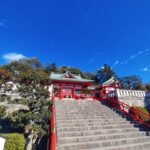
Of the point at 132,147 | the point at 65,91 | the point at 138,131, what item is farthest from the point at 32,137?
the point at 65,91

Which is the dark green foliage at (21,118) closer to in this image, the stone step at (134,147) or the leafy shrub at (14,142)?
the leafy shrub at (14,142)

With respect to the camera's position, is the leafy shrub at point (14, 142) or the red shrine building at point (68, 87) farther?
the red shrine building at point (68, 87)

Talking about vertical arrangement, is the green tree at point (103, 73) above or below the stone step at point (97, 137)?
above

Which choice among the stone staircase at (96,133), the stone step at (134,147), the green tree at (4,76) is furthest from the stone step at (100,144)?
the green tree at (4,76)

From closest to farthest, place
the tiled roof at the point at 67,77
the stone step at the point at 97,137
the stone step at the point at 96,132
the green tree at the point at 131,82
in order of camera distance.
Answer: the stone step at the point at 97,137 < the stone step at the point at 96,132 < the tiled roof at the point at 67,77 < the green tree at the point at 131,82

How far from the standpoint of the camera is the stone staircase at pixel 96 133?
257 inches

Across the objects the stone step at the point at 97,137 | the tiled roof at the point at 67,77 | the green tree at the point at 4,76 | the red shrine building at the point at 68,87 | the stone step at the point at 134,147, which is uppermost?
the tiled roof at the point at 67,77

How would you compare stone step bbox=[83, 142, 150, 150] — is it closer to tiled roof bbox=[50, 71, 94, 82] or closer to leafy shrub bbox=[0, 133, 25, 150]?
leafy shrub bbox=[0, 133, 25, 150]

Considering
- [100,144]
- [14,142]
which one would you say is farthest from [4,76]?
[100,144]

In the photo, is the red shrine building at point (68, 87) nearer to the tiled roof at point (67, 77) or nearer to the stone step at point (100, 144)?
the tiled roof at point (67, 77)

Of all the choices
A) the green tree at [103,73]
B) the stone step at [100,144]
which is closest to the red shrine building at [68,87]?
the stone step at [100,144]

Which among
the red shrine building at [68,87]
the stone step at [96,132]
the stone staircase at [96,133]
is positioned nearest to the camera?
the stone staircase at [96,133]

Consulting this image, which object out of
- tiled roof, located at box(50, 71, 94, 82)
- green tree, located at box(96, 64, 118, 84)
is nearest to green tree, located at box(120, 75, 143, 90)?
green tree, located at box(96, 64, 118, 84)

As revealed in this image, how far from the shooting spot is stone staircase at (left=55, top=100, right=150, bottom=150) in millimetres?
6522
